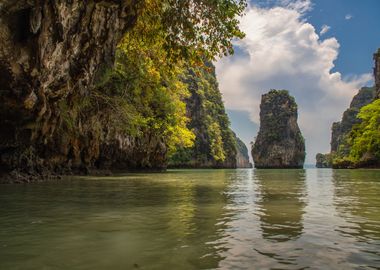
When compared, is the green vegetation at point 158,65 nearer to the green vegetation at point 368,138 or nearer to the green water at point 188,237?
the green water at point 188,237

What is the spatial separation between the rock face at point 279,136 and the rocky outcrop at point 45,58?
103765mm

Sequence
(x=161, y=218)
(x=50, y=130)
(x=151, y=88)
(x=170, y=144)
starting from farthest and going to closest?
(x=170, y=144) < (x=151, y=88) < (x=50, y=130) < (x=161, y=218)

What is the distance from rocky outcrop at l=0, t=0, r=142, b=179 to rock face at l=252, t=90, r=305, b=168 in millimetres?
103765

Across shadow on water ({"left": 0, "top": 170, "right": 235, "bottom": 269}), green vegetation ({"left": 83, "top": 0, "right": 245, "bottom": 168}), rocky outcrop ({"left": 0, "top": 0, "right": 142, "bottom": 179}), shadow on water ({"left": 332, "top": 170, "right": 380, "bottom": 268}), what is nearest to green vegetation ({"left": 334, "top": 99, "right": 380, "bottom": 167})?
green vegetation ({"left": 83, "top": 0, "right": 245, "bottom": 168})

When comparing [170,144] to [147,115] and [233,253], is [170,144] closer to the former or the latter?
[147,115]

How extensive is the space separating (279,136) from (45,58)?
112722 millimetres

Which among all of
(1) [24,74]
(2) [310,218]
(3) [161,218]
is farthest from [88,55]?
(2) [310,218]

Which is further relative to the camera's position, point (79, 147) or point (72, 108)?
point (79, 147)

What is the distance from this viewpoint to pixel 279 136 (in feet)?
389

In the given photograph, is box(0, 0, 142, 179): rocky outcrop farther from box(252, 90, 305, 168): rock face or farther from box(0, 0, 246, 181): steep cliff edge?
box(252, 90, 305, 168): rock face

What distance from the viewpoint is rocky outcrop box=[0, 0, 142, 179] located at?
9.83m

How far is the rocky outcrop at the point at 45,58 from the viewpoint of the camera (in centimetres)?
983

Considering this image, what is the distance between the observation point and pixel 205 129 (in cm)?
8919

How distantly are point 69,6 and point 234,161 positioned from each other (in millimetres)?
101192
